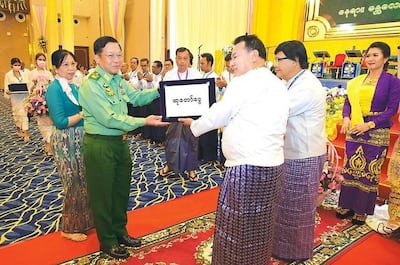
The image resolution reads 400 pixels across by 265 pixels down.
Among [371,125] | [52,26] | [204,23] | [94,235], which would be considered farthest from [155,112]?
[52,26]

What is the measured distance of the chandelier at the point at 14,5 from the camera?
13438 mm

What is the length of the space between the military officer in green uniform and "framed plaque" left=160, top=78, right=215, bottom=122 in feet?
0.63

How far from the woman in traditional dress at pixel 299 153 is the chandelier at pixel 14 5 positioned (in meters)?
14.7

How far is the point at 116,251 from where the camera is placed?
226 centimetres

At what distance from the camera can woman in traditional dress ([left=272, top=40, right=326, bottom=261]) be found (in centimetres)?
207

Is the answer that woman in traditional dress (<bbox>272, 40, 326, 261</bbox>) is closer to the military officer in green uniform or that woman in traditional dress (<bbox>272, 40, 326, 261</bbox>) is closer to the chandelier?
the military officer in green uniform

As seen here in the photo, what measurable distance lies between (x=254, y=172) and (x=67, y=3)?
978 centimetres

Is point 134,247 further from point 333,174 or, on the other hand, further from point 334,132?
point 334,132

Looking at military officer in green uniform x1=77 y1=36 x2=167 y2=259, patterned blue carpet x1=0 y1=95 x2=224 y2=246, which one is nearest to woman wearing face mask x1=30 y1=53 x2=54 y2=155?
patterned blue carpet x1=0 y1=95 x2=224 y2=246

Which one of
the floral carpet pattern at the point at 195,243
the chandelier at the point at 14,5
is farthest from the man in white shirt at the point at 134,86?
the chandelier at the point at 14,5

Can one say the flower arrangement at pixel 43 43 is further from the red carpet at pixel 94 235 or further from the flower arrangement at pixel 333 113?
the flower arrangement at pixel 333 113

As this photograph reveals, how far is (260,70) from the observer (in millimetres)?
1692

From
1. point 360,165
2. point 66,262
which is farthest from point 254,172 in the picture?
point 360,165

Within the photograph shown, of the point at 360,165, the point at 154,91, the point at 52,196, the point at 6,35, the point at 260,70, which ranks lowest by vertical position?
the point at 52,196
